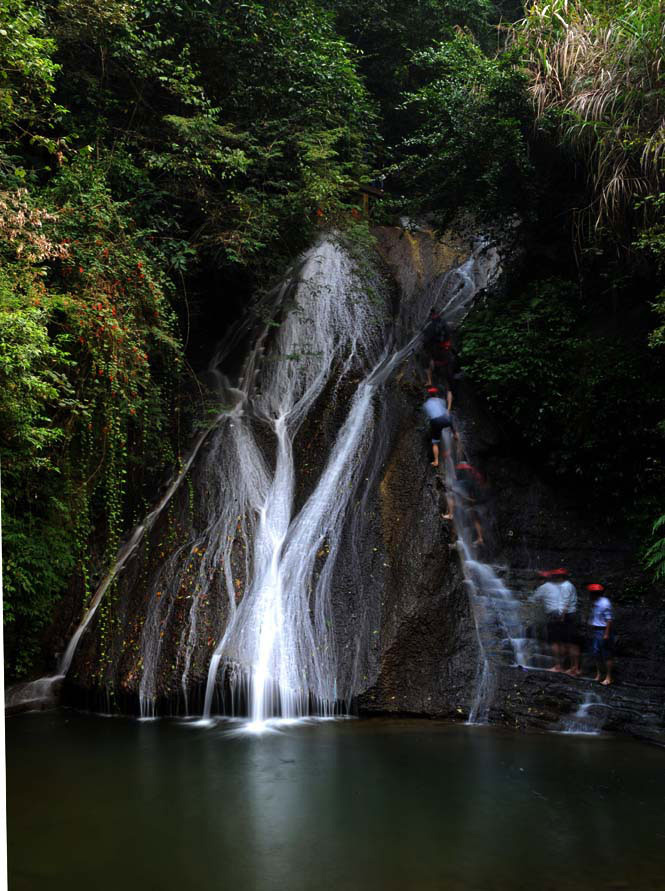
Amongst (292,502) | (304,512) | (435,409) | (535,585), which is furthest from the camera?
(435,409)

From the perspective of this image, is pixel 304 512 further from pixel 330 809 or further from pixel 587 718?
pixel 330 809

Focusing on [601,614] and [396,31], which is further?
[396,31]

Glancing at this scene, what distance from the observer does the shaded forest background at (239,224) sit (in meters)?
9.45

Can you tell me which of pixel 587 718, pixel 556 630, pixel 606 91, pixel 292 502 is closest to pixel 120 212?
pixel 292 502

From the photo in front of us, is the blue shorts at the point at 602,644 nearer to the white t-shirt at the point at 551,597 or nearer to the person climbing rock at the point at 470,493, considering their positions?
the white t-shirt at the point at 551,597

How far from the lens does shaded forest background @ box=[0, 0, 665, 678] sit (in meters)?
9.45

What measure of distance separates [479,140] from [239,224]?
4.37 metres

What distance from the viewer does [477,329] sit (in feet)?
43.7

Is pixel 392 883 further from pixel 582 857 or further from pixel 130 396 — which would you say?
pixel 130 396

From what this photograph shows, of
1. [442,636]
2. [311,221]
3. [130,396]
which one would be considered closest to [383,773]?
[442,636]

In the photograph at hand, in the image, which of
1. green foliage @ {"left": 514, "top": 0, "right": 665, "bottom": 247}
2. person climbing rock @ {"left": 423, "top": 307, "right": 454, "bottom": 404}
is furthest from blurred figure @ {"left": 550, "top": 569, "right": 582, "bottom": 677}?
green foliage @ {"left": 514, "top": 0, "right": 665, "bottom": 247}

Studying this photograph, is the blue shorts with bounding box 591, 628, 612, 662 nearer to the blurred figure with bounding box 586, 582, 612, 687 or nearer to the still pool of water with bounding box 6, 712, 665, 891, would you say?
the blurred figure with bounding box 586, 582, 612, 687

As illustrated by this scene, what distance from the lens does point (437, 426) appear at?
38.3 feet

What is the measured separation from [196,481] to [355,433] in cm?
275
